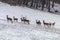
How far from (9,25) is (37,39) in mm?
5470

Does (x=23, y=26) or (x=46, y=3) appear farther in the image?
(x=46, y=3)

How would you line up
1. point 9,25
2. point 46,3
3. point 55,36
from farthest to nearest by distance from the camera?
point 46,3 → point 9,25 → point 55,36

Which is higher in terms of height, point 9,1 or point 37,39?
point 9,1

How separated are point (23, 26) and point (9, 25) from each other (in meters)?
1.20

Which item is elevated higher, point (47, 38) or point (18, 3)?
point (18, 3)

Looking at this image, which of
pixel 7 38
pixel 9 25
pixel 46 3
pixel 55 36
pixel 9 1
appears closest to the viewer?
pixel 7 38

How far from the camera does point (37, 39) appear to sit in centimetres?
1758

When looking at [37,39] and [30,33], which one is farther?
[30,33]

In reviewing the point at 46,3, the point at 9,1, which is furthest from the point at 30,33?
the point at 46,3

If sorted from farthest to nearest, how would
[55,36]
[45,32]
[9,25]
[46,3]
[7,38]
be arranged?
[46,3]
[9,25]
[45,32]
[55,36]
[7,38]

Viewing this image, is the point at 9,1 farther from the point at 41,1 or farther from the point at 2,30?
the point at 2,30

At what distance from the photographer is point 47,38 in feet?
60.2

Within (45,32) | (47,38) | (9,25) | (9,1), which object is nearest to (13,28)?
(9,25)

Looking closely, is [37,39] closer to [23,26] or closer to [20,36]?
[20,36]
